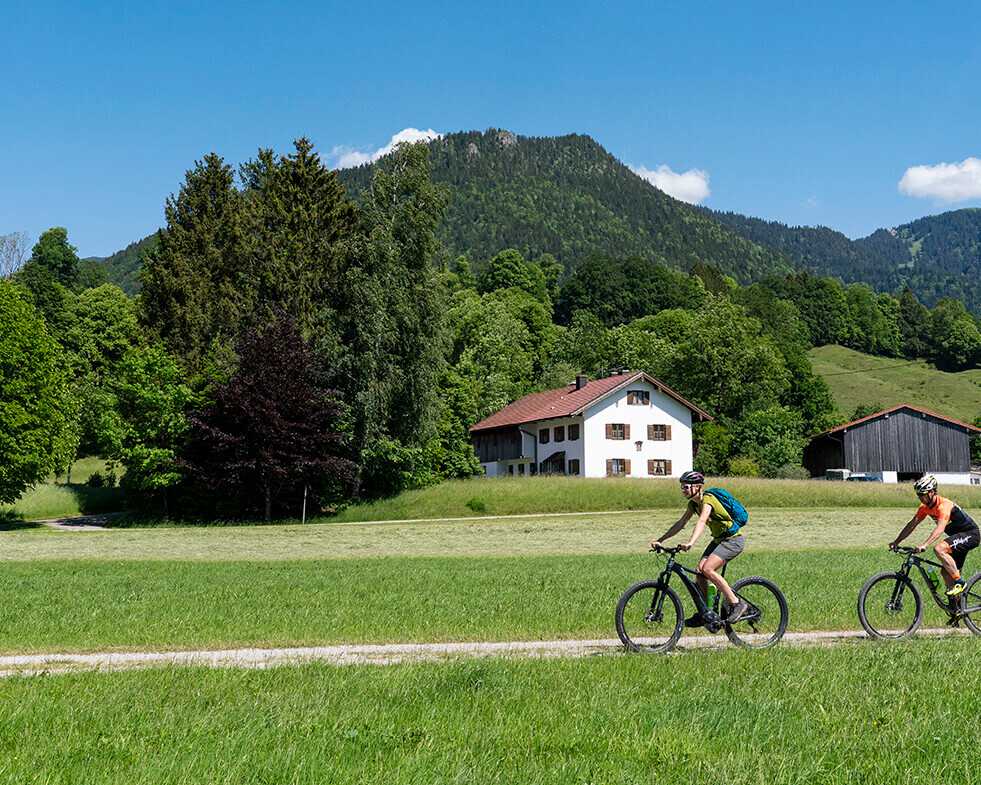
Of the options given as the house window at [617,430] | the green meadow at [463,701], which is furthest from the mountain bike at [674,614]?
the house window at [617,430]

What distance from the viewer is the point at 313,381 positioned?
47594 millimetres

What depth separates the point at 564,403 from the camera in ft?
228

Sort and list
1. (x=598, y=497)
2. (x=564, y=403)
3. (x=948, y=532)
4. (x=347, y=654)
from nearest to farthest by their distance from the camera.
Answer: (x=347, y=654), (x=948, y=532), (x=598, y=497), (x=564, y=403)

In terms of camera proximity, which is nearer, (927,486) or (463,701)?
(463,701)

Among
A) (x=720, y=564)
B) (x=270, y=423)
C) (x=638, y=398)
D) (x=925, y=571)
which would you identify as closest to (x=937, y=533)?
(x=925, y=571)

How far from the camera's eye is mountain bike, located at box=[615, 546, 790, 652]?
10164mm

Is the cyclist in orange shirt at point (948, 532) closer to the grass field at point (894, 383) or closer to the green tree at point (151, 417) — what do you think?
the green tree at point (151, 417)

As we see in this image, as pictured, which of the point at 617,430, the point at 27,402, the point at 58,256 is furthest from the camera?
the point at 58,256

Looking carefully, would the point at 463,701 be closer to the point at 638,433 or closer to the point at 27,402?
the point at 27,402

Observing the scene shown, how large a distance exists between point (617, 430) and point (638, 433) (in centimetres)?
187

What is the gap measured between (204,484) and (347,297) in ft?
42.1

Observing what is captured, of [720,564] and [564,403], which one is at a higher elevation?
[564,403]

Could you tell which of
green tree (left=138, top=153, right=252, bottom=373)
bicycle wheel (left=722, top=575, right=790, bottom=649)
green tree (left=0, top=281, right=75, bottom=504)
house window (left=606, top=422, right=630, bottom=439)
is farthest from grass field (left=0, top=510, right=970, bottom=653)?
house window (left=606, top=422, right=630, bottom=439)

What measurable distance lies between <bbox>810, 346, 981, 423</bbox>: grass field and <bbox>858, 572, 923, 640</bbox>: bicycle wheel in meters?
104
